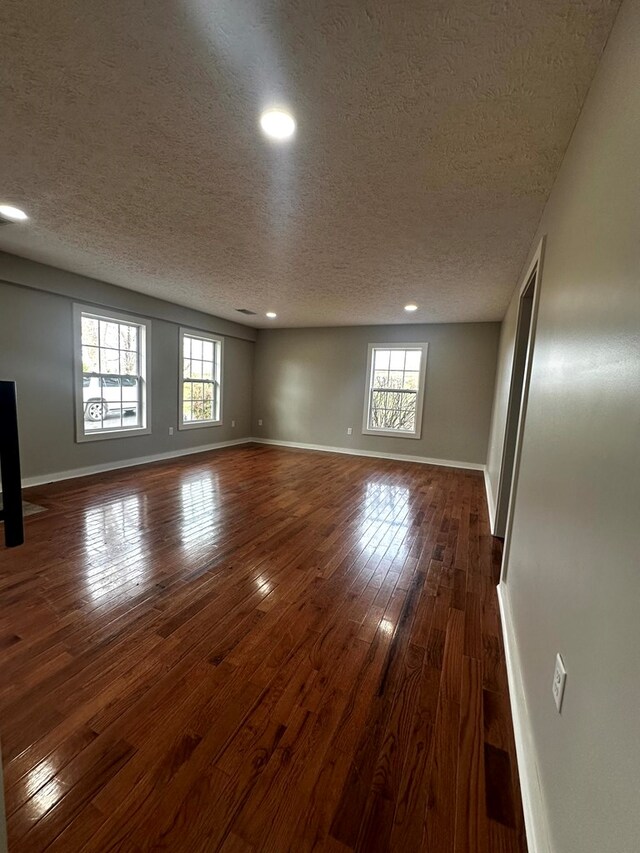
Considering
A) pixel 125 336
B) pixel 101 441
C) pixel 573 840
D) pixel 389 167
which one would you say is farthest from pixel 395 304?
pixel 573 840

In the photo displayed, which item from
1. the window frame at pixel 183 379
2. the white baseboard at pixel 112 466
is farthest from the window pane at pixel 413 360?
the white baseboard at pixel 112 466

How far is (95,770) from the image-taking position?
3.70ft

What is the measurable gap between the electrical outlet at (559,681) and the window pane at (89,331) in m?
5.34

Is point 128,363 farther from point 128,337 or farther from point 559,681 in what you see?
point 559,681

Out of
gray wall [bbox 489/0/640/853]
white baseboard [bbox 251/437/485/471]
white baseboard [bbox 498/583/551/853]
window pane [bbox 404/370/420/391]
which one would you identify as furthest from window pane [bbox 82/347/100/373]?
white baseboard [bbox 498/583/551/853]

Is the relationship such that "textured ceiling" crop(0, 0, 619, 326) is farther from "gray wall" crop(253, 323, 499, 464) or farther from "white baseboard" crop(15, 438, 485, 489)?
"gray wall" crop(253, 323, 499, 464)

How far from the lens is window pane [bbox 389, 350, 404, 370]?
20.8 feet

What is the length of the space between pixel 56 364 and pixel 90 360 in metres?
0.44

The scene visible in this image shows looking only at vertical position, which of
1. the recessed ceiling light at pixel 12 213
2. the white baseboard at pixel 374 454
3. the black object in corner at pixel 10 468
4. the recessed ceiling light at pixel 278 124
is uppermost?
the recessed ceiling light at pixel 12 213

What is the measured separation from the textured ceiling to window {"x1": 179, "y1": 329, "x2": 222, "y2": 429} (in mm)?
2920

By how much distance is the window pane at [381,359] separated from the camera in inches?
254

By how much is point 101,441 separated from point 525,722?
17.0ft

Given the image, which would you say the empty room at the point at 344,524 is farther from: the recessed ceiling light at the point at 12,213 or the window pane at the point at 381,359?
the window pane at the point at 381,359

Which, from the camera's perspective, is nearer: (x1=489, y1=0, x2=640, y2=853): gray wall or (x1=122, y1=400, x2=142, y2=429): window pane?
(x1=489, y1=0, x2=640, y2=853): gray wall
